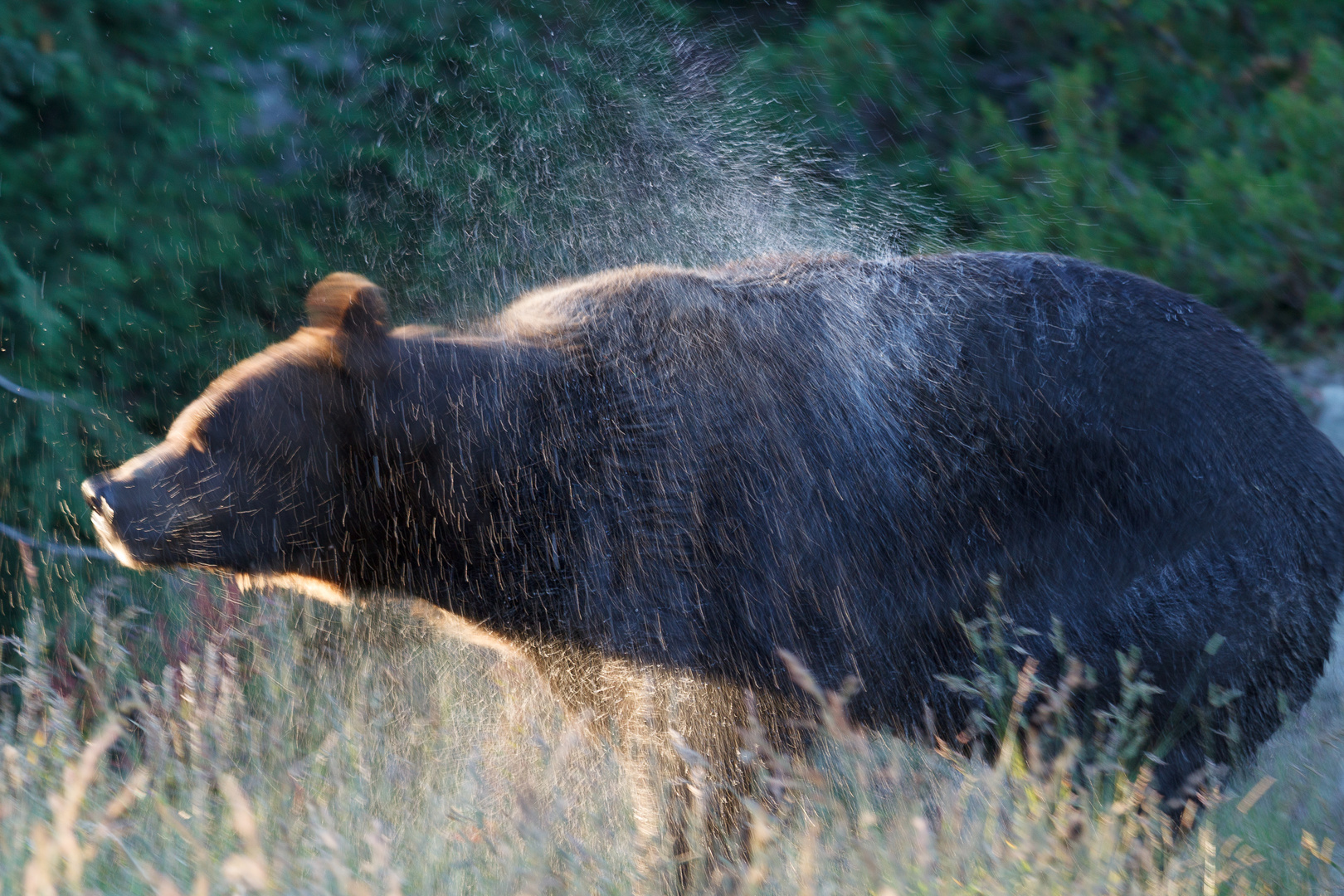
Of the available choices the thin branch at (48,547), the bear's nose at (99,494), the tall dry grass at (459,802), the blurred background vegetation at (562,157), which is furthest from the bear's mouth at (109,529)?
the thin branch at (48,547)

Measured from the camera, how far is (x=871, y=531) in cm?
334

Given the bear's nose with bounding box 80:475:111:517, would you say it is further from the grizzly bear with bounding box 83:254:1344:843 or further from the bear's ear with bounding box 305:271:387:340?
the bear's ear with bounding box 305:271:387:340

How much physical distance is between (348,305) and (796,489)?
132 cm

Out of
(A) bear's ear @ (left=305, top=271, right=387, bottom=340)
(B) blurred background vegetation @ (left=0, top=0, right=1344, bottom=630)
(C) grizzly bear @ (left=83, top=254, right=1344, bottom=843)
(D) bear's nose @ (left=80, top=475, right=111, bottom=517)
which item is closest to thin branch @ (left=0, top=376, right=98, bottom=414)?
(B) blurred background vegetation @ (left=0, top=0, right=1344, bottom=630)

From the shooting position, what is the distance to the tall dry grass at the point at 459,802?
2.37m

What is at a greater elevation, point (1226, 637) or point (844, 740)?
point (844, 740)

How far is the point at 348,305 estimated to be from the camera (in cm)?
306

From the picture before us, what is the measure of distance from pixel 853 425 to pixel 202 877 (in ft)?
6.70

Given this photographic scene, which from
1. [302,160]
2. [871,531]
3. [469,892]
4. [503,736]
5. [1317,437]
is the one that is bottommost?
[503,736]

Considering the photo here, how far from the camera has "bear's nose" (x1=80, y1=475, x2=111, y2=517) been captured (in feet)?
9.44

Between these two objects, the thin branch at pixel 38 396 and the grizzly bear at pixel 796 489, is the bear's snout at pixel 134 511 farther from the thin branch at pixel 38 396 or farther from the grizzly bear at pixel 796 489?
the thin branch at pixel 38 396

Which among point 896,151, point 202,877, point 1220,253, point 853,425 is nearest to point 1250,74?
point 1220,253

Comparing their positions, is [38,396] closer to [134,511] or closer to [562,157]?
[134,511]

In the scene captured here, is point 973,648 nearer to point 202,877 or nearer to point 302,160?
point 202,877
